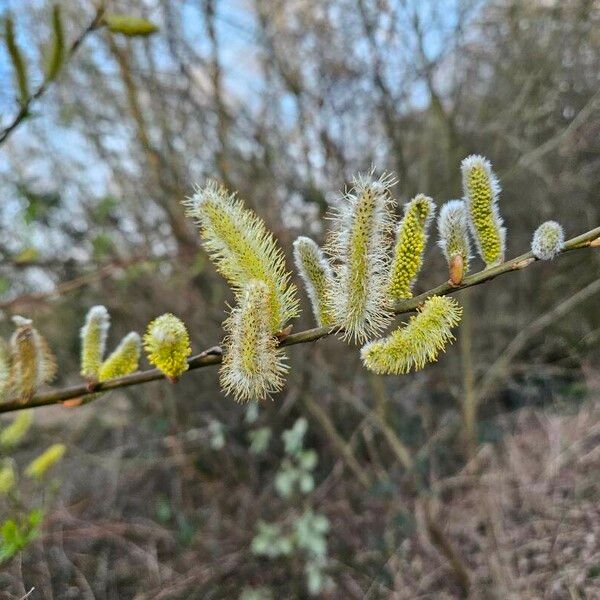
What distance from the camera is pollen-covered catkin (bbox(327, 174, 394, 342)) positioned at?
26.8 inches

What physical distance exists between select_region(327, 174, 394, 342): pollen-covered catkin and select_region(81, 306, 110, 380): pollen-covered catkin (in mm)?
374

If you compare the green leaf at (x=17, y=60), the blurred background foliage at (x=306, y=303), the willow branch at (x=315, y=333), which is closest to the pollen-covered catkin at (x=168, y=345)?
the willow branch at (x=315, y=333)

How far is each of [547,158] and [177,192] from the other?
2085 millimetres

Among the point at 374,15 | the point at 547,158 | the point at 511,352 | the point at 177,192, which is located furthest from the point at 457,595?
the point at 374,15

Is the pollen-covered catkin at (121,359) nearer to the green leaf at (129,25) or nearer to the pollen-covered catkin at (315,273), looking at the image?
the pollen-covered catkin at (315,273)

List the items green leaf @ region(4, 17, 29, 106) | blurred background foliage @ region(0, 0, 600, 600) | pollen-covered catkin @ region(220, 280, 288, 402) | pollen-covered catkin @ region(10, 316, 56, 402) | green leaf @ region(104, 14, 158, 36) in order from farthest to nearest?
blurred background foliage @ region(0, 0, 600, 600)
green leaf @ region(104, 14, 158, 36)
green leaf @ region(4, 17, 29, 106)
pollen-covered catkin @ region(10, 316, 56, 402)
pollen-covered catkin @ region(220, 280, 288, 402)

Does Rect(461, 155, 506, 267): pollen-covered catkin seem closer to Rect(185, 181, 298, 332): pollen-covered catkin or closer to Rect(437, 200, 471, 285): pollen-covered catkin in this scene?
Rect(437, 200, 471, 285): pollen-covered catkin

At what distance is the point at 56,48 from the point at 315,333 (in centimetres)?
76

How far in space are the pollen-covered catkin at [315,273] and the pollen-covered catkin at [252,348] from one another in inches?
2.8

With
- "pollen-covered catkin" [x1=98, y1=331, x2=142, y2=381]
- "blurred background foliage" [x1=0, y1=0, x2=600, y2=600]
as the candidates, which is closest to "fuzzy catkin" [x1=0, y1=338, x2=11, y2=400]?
"pollen-covered catkin" [x1=98, y1=331, x2=142, y2=381]

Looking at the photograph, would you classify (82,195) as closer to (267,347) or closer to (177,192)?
(177,192)

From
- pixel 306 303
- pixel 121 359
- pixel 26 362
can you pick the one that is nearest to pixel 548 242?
pixel 121 359

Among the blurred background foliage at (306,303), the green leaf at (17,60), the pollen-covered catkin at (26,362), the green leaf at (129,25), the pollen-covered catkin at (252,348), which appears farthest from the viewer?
the blurred background foliage at (306,303)

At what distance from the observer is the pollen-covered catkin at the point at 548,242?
0.72 m
